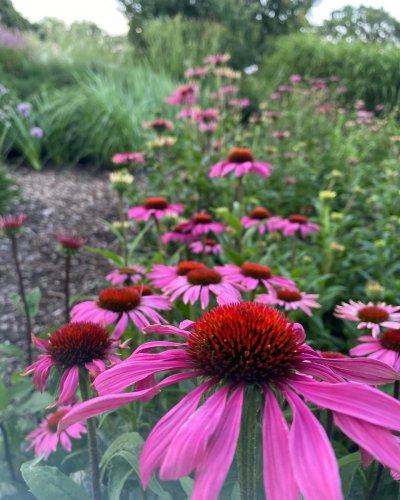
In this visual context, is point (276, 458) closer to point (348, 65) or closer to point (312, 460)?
point (312, 460)

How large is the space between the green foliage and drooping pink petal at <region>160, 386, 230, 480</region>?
5.89 metres

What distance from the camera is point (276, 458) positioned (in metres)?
0.37

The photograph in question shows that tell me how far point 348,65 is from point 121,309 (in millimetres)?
7031

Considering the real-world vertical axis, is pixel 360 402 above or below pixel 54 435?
above

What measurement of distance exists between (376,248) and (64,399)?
4.95 ft

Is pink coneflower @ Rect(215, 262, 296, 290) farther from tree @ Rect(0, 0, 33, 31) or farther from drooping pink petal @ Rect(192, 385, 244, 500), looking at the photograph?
tree @ Rect(0, 0, 33, 31)

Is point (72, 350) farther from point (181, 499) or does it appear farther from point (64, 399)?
point (181, 499)

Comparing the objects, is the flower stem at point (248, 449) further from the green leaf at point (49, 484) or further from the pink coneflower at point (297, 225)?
the pink coneflower at point (297, 225)

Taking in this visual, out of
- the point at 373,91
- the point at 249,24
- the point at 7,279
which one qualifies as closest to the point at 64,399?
the point at 7,279

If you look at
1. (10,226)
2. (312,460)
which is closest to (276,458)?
(312,460)

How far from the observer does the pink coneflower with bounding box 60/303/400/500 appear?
35cm

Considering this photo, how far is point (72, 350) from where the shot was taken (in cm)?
69

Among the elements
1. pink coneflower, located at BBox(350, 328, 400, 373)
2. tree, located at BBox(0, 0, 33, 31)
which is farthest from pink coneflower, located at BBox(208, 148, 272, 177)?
tree, located at BBox(0, 0, 33, 31)

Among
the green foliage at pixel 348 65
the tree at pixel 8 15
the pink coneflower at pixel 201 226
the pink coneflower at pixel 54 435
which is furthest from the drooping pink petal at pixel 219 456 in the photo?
the tree at pixel 8 15
